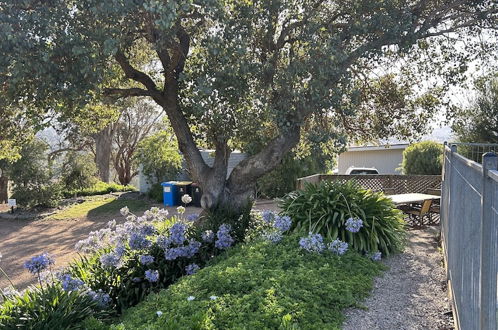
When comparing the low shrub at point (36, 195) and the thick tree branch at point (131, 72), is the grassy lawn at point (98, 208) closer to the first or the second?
the low shrub at point (36, 195)

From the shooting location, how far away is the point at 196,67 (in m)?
6.99

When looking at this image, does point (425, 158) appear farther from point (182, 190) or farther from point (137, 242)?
point (137, 242)

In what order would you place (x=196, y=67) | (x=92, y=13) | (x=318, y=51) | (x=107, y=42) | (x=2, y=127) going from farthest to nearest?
(x=2, y=127) → (x=196, y=67) → (x=318, y=51) → (x=92, y=13) → (x=107, y=42)

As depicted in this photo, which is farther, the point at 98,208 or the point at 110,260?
the point at 98,208

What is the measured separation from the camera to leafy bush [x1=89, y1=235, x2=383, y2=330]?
352cm

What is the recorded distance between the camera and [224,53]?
19.6 ft

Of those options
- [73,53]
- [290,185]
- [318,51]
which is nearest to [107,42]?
[73,53]

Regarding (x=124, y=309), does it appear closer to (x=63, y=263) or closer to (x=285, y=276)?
(x=285, y=276)

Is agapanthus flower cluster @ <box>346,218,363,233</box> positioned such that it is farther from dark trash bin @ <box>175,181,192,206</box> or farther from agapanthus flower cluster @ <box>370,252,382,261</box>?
dark trash bin @ <box>175,181,192,206</box>

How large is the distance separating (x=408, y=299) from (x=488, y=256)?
2.82 m

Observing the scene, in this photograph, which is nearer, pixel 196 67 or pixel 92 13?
pixel 92 13

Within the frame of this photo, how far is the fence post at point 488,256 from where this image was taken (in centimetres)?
194

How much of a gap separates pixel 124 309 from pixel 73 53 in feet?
10.1

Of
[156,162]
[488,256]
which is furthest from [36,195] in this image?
[488,256]
